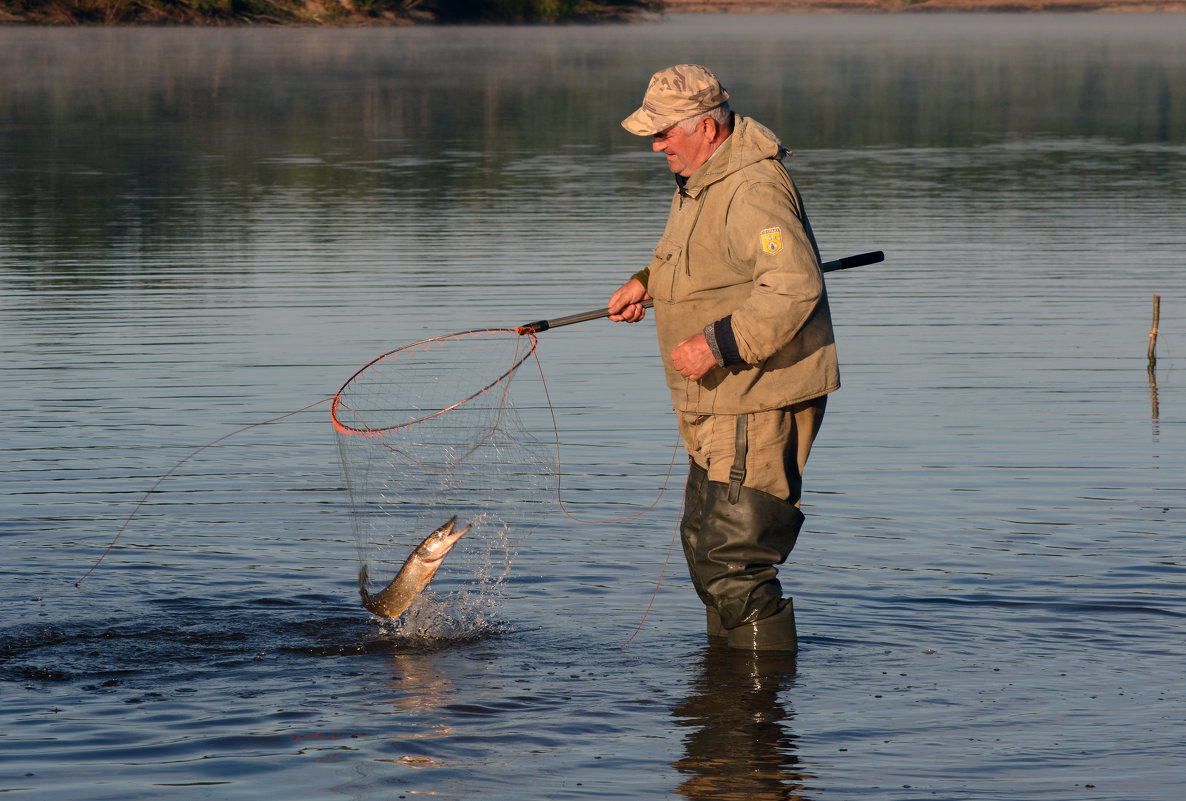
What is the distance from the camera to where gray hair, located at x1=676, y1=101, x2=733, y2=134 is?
584 cm

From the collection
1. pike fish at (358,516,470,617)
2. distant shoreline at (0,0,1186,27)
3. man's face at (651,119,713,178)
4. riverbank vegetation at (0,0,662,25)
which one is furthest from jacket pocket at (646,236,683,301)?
distant shoreline at (0,0,1186,27)

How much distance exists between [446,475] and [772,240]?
399 centimetres

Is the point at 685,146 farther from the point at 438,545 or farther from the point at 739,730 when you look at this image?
the point at 739,730

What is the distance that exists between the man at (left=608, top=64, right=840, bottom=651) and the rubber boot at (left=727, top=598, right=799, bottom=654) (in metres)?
0.06

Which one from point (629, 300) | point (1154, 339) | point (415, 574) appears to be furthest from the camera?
point (1154, 339)

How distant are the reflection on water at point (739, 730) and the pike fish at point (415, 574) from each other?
103 centimetres

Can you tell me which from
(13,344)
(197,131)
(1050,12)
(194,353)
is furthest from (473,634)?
(1050,12)

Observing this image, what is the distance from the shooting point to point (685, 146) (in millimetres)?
5922

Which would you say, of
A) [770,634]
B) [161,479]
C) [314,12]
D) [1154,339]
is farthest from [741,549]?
[314,12]

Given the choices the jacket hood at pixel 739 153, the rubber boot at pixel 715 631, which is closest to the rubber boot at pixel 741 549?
the rubber boot at pixel 715 631

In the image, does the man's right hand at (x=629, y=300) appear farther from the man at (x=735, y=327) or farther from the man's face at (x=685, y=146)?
the man's face at (x=685, y=146)

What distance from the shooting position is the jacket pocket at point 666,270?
19.8 feet

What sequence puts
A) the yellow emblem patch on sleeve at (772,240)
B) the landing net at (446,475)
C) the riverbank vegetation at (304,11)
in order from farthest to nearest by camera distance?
the riverbank vegetation at (304,11), the landing net at (446,475), the yellow emblem patch on sleeve at (772,240)

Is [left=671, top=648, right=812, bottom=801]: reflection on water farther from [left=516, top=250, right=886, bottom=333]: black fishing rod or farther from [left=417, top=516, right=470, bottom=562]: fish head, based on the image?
[left=516, top=250, right=886, bottom=333]: black fishing rod
